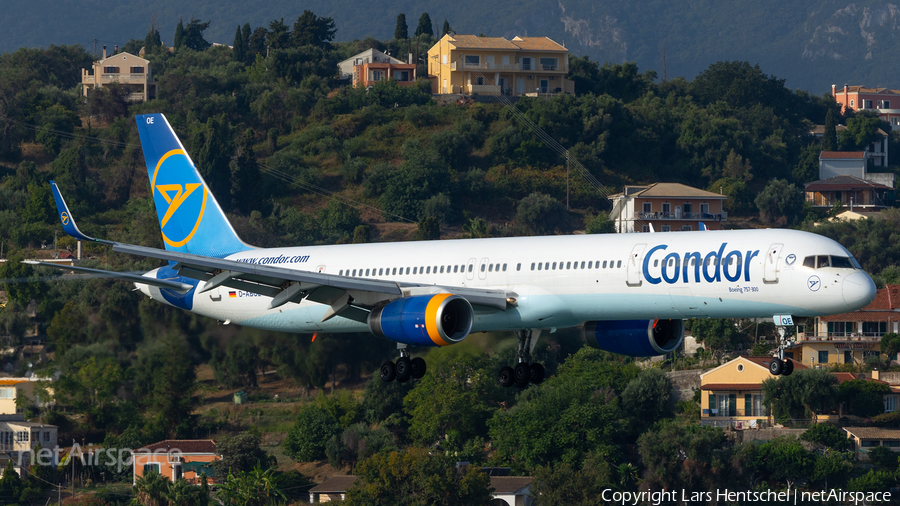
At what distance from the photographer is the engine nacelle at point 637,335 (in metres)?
45.1

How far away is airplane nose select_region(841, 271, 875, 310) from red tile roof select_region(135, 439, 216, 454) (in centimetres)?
7730

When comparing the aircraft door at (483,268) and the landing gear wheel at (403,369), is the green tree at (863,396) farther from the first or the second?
the landing gear wheel at (403,369)

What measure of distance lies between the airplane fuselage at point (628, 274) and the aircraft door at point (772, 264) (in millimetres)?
31

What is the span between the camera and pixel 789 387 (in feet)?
366

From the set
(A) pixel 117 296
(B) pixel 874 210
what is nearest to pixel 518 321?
(A) pixel 117 296

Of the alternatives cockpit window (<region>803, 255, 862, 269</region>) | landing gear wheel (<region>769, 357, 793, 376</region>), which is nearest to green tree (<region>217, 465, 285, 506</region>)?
landing gear wheel (<region>769, 357, 793, 376</region>)

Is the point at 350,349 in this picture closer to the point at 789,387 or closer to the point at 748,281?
the point at 748,281

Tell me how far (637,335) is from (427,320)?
864cm

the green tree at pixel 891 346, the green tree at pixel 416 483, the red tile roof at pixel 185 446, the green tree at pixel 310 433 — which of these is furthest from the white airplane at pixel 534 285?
the green tree at pixel 891 346

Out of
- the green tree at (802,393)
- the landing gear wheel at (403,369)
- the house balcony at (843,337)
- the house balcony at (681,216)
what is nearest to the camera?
the landing gear wheel at (403,369)

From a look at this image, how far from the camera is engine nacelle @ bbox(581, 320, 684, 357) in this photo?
4512cm

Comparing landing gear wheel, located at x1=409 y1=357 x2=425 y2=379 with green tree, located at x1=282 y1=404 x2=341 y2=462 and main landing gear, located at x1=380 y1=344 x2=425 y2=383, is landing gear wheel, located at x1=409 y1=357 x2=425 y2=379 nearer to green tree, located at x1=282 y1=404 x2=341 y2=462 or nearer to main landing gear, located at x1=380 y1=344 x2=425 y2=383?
main landing gear, located at x1=380 y1=344 x2=425 y2=383

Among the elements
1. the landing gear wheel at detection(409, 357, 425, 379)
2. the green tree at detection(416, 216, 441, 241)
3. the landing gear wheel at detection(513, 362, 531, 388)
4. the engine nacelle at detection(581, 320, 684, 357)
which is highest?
the green tree at detection(416, 216, 441, 241)

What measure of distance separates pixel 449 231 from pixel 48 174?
55.6 metres
